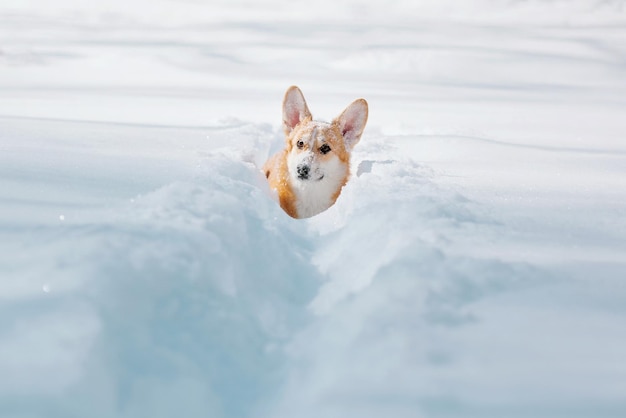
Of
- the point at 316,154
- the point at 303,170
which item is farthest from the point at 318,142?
the point at 303,170

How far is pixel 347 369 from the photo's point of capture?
1714mm

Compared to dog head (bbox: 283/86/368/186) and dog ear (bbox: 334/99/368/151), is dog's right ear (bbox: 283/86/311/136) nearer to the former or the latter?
dog head (bbox: 283/86/368/186)

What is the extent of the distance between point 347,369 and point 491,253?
Result: 0.78 meters

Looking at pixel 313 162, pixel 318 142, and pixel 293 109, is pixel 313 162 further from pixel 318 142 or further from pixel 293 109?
pixel 293 109

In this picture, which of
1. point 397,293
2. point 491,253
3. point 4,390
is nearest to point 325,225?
point 491,253

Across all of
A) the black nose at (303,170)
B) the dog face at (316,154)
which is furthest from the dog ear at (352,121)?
the black nose at (303,170)

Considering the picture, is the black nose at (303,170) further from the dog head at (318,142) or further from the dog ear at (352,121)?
the dog ear at (352,121)

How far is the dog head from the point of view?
13.9ft

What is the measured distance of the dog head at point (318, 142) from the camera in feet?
13.9

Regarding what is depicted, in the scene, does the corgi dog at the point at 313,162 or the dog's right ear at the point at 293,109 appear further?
the dog's right ear at the point at 293,109

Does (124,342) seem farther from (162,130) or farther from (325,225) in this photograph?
(162,130)

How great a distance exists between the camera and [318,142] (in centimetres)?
432

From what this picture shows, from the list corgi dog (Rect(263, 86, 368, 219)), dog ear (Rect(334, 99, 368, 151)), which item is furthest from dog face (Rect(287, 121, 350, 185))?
dog ear (Rect(334, 99, 368, 151))

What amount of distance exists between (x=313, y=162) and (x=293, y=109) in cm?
67
